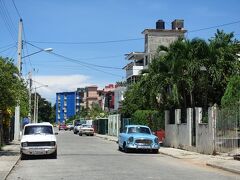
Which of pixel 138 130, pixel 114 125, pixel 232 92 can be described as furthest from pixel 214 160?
pixel 114 125

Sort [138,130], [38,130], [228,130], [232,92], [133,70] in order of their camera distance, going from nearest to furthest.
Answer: [228,130]
[38,130]
[232,92]
[138,130]
[133,70]

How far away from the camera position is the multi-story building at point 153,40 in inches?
3359

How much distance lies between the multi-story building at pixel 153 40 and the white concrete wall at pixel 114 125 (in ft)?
45.4

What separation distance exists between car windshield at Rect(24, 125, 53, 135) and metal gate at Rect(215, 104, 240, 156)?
8.65 metres

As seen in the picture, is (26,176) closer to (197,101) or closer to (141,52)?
(197,101)

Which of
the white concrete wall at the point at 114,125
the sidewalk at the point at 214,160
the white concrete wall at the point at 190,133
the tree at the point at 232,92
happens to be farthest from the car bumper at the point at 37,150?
the white concrete wall at the point at 114,125

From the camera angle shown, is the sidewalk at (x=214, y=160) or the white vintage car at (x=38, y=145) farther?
the white vintage car at (x=38, y=145)

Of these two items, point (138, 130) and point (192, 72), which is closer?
point (138, 130)

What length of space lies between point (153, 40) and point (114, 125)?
22804 mm

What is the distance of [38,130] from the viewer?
26.4 metres

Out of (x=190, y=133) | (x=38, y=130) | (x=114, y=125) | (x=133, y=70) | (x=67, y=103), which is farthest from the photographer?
(x=67, y=103)

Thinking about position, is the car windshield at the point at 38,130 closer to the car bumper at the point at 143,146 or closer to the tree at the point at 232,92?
the car bumper at the point at 143,146

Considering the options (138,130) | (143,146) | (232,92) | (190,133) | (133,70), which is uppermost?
(133,70)

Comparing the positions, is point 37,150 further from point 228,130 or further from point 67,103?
point 67,103
